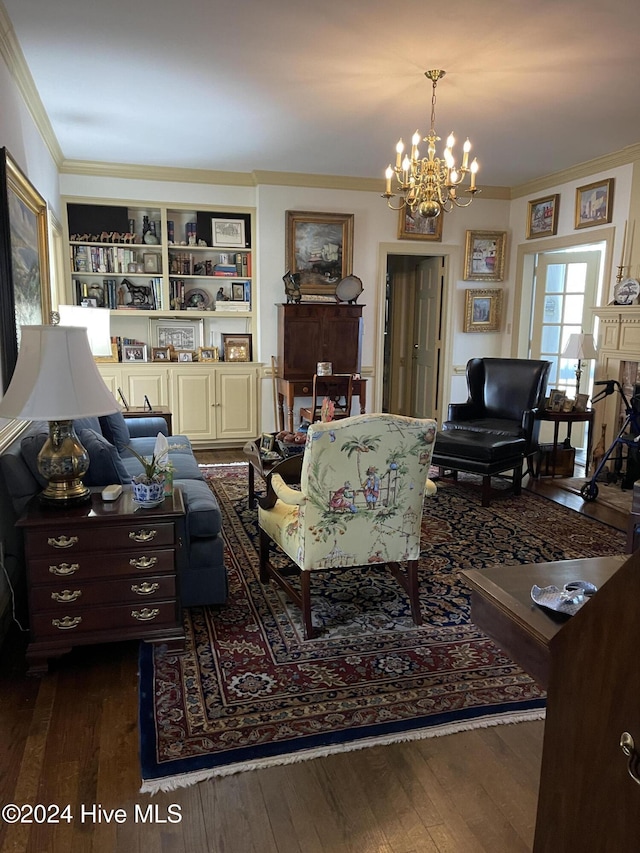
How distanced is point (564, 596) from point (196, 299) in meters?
5.42

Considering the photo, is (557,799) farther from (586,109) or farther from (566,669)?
(586,109)

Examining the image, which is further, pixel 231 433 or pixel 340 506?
pixel 231 433

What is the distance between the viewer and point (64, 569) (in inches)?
86.7

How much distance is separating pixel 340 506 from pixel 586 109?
10.9ft

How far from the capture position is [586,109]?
396 cm

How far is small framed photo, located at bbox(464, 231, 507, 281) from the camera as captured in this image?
6348 millimetres

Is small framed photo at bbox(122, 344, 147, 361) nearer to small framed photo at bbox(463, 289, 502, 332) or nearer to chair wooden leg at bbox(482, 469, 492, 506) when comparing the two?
small framed photo at bbox(463, 289, 502, 332)

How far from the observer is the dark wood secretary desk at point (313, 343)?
5.74 metres

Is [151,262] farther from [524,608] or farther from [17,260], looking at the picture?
[524,608]

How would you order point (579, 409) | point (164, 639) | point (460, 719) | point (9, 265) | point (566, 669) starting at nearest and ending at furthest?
point (566, 669), point (460, 719), point (164, 639), point (9, 265), point (579, 409)

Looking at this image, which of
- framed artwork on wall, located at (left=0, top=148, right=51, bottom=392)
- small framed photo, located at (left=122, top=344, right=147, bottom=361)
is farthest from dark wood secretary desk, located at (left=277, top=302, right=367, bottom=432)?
framed artwork on wall, located at (left=0, top=148, right=51, bottom=392)

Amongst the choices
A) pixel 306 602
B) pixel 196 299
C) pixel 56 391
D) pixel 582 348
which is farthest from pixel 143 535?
pixel 196 299

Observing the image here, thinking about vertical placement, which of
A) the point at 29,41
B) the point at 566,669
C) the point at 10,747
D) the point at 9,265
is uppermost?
the point at 29,41

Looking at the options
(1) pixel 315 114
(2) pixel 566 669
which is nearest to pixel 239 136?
(1) pixel 315 114
